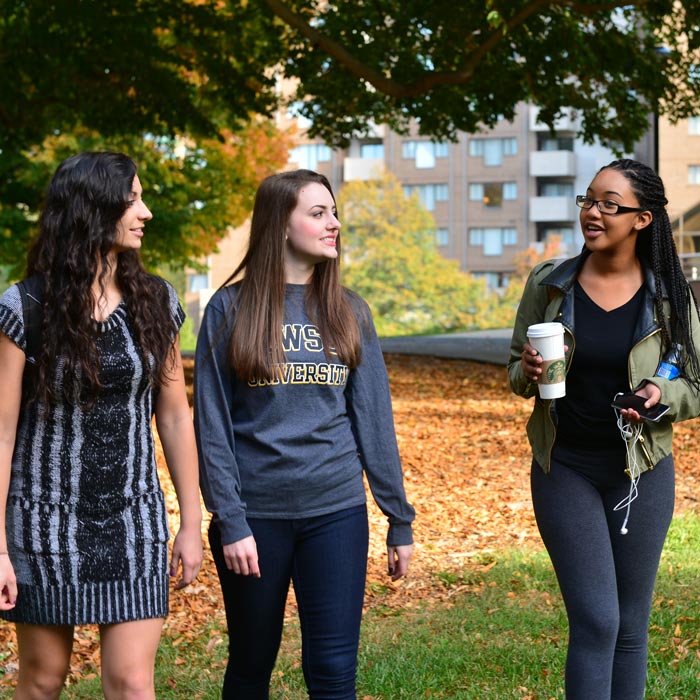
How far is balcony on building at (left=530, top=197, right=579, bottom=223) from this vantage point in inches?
2352

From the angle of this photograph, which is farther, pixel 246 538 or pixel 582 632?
pixel 582 632

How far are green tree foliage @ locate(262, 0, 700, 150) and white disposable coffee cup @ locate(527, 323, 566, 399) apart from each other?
9911mm

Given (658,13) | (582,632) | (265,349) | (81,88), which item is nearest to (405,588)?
(582,632)

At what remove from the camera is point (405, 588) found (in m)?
7.01

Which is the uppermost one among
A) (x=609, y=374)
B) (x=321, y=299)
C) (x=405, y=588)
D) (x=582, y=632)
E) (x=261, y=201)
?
(x=261, y=201)

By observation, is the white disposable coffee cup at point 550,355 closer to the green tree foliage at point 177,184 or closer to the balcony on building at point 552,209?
the green tree foliage at point 177,184

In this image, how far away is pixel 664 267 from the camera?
3646 mm

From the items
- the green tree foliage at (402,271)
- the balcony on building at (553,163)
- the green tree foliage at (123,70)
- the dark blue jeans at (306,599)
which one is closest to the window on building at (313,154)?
the balcony on building at (553,163)

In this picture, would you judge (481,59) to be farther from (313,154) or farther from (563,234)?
(313,154)

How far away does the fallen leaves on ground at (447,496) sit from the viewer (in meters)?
6.67

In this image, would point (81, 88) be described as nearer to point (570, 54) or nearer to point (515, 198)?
point (570, 54)

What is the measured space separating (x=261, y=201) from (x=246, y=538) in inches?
39.9

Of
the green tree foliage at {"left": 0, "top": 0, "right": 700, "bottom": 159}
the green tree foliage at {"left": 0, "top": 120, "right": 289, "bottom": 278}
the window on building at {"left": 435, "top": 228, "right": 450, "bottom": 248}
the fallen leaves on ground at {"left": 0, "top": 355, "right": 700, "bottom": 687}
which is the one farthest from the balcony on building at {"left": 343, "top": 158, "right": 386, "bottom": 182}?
the fallen leaves on ground at {"left": 0, "top": 355, "right": 700, "bottom": 687}

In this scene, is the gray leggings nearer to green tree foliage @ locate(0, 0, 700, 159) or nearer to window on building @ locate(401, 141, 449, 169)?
green tree foliage @ locate(0, 0, 700, 159)
